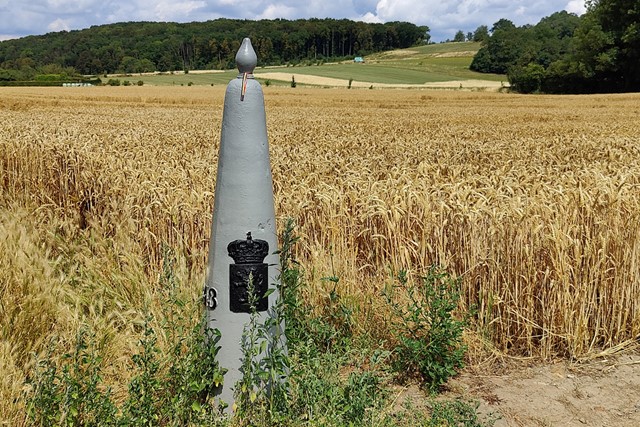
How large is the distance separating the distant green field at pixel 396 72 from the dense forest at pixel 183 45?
2071 cm

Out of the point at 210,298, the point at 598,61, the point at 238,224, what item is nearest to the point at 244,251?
the point at 238,224

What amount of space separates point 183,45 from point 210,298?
12512 centimetres

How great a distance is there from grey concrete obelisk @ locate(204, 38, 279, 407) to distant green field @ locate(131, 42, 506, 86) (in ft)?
240

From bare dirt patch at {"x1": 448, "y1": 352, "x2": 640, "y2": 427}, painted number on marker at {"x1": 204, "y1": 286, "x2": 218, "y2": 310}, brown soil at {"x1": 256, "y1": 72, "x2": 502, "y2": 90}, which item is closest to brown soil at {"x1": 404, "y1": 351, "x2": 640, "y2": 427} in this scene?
bare dirt patch at {"x1": 448, "y1": 352, "x2": 640, "y2": 427}

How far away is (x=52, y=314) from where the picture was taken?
12.0 feet

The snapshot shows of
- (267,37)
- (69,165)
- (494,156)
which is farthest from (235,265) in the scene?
(267,37)

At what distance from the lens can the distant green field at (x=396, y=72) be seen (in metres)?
79.2

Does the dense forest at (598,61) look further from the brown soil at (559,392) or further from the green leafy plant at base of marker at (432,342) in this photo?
the green leafy plant at base of marker at (432,342)

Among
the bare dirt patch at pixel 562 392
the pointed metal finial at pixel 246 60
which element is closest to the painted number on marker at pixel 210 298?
the pointed metal finial at pixel 246 60

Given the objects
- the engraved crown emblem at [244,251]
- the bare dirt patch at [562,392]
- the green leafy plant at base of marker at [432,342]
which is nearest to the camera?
the engraved crown emblem at [244,251]

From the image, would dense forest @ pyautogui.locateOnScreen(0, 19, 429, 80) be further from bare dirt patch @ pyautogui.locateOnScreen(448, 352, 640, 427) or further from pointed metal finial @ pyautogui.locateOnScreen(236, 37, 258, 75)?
bare dirt patch @ pyautogui.locateOnScreen(448, 352, 640, 427)

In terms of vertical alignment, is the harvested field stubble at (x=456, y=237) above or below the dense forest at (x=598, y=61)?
below

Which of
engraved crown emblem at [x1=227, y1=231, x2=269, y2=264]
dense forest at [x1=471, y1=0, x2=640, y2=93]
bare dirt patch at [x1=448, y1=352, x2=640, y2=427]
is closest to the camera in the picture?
engraved crown emblem at [x1=227, y1=231, x2=269, y2=264]

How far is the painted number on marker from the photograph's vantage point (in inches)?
119
